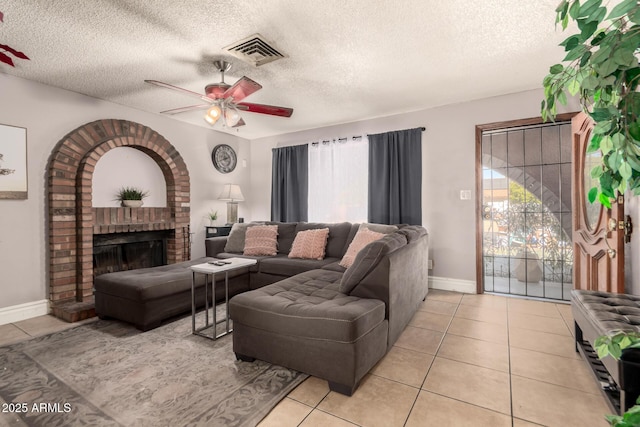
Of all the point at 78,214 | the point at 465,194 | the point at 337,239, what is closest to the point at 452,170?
the point at 465,194

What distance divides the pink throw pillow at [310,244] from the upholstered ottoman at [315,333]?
159 centimetres

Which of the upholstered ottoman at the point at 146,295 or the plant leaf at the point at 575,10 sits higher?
the plant leaf at the point at 575,10

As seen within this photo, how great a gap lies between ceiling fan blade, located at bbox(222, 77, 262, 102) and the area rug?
2.06 m

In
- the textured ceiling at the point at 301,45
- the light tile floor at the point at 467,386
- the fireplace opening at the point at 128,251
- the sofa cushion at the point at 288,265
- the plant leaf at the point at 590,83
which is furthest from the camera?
the fireplace opening at the point at 128,251

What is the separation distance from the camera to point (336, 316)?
1.77 m

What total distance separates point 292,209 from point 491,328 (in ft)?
10.9

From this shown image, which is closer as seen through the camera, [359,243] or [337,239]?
[359,243]

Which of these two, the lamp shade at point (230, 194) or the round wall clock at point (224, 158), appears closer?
the lamp shade at point (230, 194)

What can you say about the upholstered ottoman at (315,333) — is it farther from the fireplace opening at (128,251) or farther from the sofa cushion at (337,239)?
the fireplace opening at (128,251)

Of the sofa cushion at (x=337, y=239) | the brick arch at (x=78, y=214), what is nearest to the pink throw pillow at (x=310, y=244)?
the sofa cushion at (x=337, y=239)

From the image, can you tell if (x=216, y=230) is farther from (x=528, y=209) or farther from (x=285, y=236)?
(x=528, y=209)

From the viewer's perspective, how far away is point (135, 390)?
181 centimetres

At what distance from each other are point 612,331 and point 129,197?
463 centimetres

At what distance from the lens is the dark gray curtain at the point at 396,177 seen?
4.09 m
